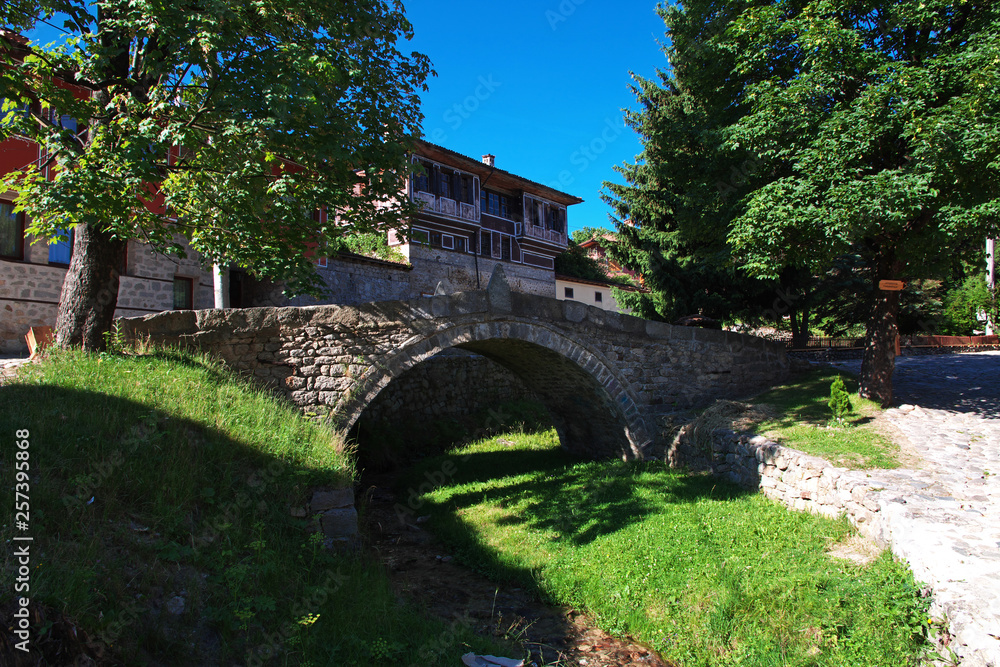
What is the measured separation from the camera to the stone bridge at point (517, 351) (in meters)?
6.71

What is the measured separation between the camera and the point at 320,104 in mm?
5570

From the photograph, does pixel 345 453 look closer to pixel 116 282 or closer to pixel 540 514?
pixel 540 514

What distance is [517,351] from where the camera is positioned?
9.10m

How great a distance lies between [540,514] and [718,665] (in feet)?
11.0

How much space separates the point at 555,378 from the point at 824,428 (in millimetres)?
4184

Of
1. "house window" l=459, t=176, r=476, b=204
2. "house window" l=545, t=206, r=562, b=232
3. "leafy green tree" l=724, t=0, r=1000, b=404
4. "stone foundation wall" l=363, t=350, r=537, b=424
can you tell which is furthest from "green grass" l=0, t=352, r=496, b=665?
"house window" l=545, t=206, r=562, b=232

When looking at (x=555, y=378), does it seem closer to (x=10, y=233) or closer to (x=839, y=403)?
(x=839, y=403)

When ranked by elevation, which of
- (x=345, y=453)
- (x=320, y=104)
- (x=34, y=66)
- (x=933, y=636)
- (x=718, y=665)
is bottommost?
(x=718, y=665)

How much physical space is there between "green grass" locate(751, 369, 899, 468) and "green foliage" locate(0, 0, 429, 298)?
6.09 m

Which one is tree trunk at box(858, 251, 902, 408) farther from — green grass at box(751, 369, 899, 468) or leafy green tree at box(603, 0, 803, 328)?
leafy green tree at box(603, 0, 803, 328)

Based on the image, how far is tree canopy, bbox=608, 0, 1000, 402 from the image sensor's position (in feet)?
20.6

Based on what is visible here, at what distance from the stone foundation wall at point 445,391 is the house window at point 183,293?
5.43 metres

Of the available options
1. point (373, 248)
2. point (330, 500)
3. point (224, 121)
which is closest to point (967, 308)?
point (373, 248)

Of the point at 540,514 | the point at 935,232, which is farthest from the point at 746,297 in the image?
the point at 540,514
